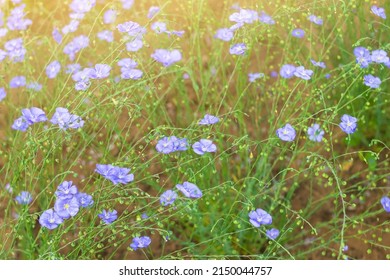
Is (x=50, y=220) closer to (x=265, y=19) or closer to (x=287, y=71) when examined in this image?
(x=287, y=71)

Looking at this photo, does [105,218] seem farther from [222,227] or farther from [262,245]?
[262,245]

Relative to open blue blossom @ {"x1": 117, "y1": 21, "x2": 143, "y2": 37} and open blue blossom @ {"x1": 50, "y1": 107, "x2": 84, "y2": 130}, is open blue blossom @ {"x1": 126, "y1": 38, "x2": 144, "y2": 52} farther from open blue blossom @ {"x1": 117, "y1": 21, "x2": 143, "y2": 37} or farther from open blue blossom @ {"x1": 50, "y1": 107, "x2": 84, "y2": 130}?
open blue blossom @ {"x1": 50, "y1": 107, "x2": 84, "y2": 130}

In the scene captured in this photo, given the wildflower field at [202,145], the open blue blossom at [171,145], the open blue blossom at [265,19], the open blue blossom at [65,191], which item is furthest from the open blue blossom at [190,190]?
the open blue blossom at [265,19]

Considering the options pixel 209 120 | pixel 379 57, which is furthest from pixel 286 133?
pixel 379 57

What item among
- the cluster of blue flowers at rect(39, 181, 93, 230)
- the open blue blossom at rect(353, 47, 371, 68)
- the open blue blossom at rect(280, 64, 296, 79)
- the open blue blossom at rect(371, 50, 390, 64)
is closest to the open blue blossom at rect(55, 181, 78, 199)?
the cluster of blue flowers at rect(39, 181, 93, 230)

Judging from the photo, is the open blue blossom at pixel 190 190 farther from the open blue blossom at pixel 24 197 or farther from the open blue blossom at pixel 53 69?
the open blue blossom at pixel 53 69

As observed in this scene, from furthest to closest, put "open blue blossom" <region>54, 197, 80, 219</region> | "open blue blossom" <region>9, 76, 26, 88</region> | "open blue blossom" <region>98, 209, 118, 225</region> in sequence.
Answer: "open blue blossom" <region>9, 76, 26, 88</region> → "open blue blossom" <region>98, 209, 118, 225</region> → "open blue blossom" <region>54, 197, 80, 219</region>
